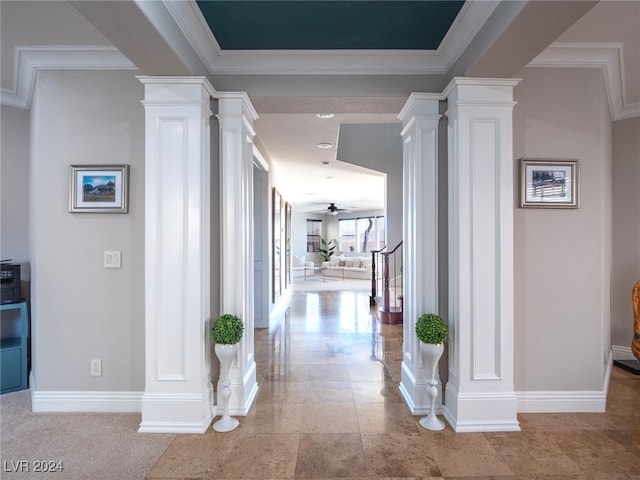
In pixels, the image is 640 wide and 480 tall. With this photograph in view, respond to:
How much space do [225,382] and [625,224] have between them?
4275mm

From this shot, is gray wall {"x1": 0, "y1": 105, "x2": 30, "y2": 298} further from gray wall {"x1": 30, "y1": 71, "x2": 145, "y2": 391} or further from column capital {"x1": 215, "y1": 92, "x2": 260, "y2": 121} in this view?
column capital {"x1": 215, "y1": 92, "x2": 260, "y2": 121}

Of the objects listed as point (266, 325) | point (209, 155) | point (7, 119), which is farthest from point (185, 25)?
point (266, 325)

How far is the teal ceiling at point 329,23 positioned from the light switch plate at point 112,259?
68.6 inches

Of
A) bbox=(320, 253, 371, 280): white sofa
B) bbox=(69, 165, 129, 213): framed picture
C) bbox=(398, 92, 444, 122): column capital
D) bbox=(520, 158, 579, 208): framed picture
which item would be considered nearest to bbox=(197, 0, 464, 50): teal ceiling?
bbox=(398, 92, 444, 122): column capital

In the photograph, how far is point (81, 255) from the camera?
103 inches

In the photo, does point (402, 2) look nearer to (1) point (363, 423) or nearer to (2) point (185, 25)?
(2) point (185, 25)

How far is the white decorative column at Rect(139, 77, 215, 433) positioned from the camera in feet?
7.73

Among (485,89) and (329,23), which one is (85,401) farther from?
(485,89)

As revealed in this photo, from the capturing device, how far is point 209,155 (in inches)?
99.7

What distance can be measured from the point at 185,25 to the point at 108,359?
2.40m

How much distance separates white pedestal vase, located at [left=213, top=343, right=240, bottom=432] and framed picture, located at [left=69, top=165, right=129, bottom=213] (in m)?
1.28

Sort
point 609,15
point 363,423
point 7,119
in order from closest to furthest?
1. point 609,15
2. point 363,423
3. point 7,119

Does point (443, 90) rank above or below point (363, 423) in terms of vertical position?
above

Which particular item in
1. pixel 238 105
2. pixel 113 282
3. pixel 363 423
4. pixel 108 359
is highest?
pixel 238 105
